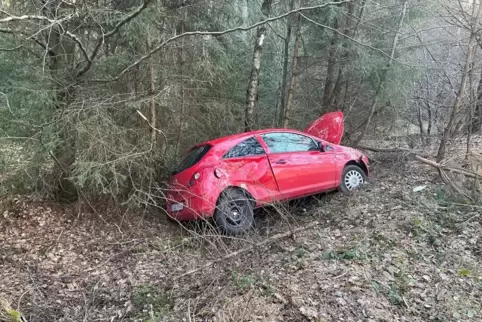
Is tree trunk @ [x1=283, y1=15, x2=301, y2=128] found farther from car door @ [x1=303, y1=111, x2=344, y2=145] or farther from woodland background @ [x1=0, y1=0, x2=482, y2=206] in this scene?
car door @ [x1=303, y1=111, x2=344, y2=145]

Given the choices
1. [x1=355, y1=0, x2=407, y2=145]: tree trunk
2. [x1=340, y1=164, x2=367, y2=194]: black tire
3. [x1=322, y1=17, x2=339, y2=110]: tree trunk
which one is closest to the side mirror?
[x1=340, y1=164, x2=367, y2=194]: black tire

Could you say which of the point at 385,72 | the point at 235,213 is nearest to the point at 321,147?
the point at 235,213

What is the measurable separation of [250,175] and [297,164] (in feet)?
3.41

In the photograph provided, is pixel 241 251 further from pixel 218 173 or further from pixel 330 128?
pixel 330 128

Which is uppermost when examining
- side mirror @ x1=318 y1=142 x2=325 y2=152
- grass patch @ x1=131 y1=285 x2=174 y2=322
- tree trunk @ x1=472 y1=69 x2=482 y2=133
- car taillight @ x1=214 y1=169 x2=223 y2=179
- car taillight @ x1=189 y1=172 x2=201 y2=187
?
tree trunk @ x1=472 y1=69 x2=482 y2=133

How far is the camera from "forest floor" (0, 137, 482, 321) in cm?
440

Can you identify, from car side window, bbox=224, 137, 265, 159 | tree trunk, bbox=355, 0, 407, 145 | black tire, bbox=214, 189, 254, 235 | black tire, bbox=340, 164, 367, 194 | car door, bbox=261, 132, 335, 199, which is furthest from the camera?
tree trunk, bbox=355, 0, 407, 145

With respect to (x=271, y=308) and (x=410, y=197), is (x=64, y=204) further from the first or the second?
(x=410, y=197)

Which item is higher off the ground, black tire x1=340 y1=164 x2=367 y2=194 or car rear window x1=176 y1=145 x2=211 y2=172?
car rear window x1=176 y1=145 x2=211 y2=172

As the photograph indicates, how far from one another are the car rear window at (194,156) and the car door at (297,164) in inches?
45.8

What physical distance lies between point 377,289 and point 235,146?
11.5 ft

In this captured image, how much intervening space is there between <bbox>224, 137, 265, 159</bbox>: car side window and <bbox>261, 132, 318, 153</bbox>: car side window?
222 millimetres

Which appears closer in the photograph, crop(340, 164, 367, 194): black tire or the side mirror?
the side mirror

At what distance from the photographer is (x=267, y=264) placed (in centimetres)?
538
